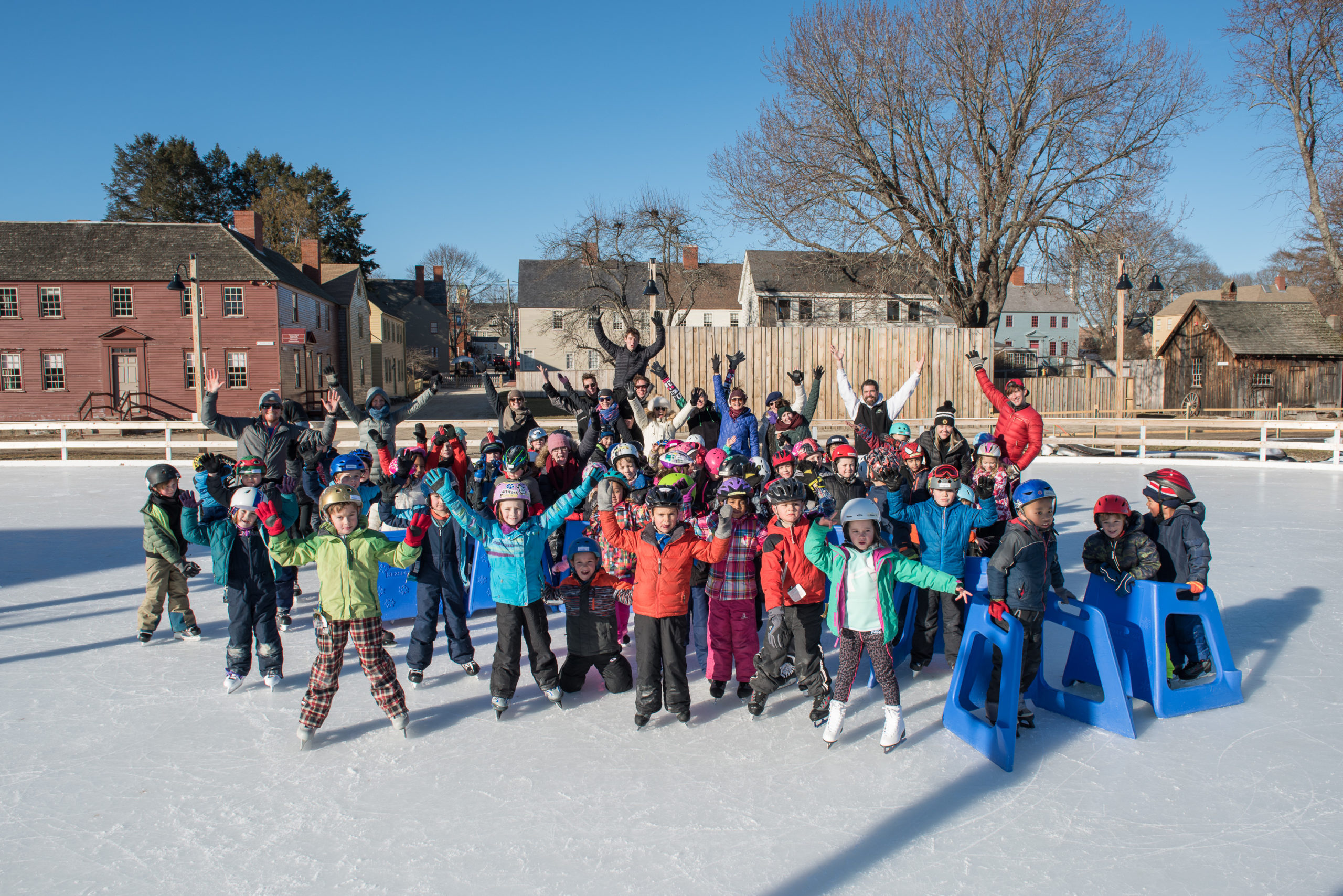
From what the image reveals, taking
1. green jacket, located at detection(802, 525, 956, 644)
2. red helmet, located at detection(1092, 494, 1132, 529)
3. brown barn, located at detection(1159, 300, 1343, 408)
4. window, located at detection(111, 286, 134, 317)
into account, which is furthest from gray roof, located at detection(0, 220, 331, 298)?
brown barn, located at detection(1159, 300, 1343, 408)

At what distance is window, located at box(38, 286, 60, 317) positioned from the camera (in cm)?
2681

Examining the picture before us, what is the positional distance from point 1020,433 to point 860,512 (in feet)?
10.6

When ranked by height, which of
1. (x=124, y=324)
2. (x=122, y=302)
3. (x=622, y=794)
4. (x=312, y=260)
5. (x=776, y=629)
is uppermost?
(x=312, y=260)

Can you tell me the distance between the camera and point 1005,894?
2631 mm

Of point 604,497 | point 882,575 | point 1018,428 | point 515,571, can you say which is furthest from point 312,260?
point 882,575

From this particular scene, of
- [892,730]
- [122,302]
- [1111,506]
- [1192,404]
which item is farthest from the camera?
[122,302]

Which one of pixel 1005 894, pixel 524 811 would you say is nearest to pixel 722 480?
pixel 524 811

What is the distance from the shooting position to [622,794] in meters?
3.27

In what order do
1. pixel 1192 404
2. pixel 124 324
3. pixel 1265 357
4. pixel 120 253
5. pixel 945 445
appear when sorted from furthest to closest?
pixel 1265 357, pixel 120 253, pixel 124 324, pixel 1192 404, pixel 945 445

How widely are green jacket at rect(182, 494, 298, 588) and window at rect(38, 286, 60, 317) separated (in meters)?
28.7

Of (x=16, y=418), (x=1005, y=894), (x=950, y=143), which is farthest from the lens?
(x=16, y=418)

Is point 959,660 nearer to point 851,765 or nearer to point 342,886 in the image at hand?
point 851,765

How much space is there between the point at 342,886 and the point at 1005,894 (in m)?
2.19

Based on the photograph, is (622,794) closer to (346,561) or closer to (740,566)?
(740,566)
